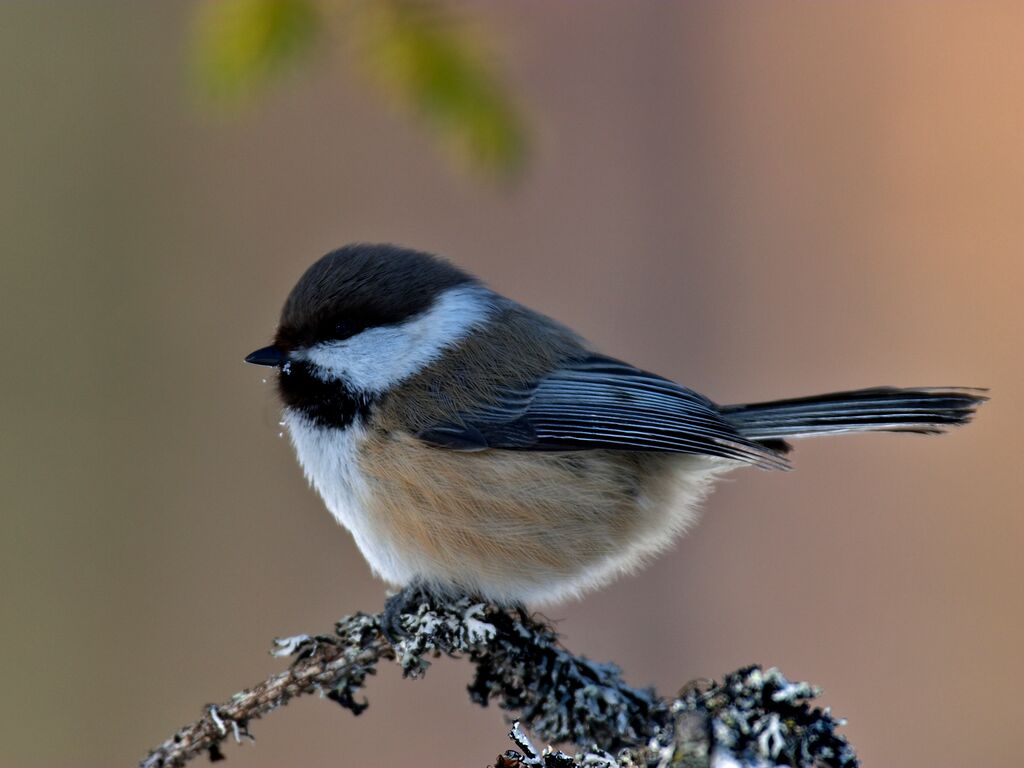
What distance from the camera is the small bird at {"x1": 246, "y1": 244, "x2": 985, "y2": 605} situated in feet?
6.46

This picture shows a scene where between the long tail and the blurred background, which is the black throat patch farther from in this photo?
the blurred background

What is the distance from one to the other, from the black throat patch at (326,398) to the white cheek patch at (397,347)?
0.05ft

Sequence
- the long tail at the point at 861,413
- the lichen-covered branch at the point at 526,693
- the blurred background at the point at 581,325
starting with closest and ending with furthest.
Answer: the lichen-covered branch at the point at 526,693, the long tail at the point at 861,413, the blurred background at the point at 581,325

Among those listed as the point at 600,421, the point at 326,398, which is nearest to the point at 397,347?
the point at 326,398

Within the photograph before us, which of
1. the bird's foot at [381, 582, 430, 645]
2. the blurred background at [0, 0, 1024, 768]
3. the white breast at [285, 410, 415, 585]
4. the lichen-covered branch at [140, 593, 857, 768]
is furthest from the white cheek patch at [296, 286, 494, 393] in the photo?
the blurred background at [0, 0, 1024, 768]

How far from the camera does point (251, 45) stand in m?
1.44

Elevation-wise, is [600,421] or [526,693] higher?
[600,421]

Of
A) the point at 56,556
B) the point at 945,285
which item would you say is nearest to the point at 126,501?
the point at 56,556

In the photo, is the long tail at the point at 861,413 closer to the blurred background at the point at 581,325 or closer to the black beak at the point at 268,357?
the black beak at the point at 268,357

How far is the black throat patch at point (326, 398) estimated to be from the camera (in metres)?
2.03

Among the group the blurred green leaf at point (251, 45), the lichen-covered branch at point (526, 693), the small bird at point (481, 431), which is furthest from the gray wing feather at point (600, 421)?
the blurred green leaf at point (251, 45)

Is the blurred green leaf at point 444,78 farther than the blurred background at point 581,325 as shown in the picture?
No

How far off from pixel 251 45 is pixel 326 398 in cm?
80

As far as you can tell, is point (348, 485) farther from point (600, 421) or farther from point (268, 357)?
point (600, 421)
